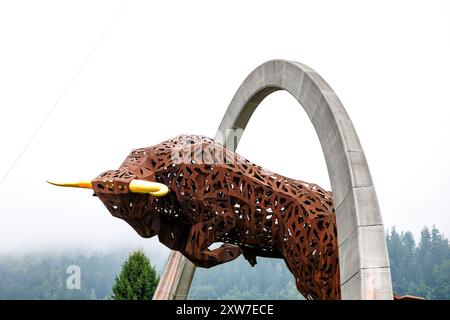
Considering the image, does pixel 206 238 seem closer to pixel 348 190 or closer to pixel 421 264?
pixel 348 190

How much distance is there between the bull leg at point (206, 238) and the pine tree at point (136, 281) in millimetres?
10341

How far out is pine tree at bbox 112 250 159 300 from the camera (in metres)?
20.7

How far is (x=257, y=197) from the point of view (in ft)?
33.4

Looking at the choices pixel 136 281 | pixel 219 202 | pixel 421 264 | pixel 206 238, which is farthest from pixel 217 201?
pixel 421 264

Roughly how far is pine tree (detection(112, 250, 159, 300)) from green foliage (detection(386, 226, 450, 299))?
2691cm

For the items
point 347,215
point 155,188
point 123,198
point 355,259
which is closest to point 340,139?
point 347,215

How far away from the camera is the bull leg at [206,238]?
409 inches

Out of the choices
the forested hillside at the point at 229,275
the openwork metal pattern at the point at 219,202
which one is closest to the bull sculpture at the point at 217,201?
the openwork metal pattern at the point at 219,202

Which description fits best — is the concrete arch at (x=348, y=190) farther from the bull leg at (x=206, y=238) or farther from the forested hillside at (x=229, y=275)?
the forested hillside at (x=229, y=275)

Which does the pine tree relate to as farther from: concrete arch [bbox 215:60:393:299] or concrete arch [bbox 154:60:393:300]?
concrete arch [bbox 215:60:393:299]

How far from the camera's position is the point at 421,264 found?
48219 mm

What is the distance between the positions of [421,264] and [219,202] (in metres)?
41.9
